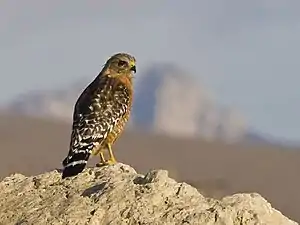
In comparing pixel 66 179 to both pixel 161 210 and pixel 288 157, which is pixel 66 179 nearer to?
pixel 161 210

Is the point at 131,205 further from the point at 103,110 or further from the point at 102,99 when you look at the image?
the point at 102,99

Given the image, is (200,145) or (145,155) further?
(200,145)

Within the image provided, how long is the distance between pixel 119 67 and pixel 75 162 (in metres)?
3.33

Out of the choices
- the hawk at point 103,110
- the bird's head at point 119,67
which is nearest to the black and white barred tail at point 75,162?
the hawk at point 103,110

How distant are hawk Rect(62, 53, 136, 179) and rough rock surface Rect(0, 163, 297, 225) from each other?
2720mm

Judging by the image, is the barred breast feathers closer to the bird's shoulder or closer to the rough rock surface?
the bird's shoulder

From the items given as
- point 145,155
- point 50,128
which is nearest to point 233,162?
point 145,155

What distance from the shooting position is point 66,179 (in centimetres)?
1220

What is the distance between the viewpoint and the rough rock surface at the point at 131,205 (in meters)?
10.9

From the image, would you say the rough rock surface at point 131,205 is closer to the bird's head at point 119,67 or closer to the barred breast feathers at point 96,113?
the barred breast feathers at point 96,113

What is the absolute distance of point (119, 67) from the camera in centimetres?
1683

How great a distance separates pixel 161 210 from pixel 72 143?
14.3 feet

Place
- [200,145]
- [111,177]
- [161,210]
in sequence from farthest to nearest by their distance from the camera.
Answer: [200,145] → [111,177] → [161,210]

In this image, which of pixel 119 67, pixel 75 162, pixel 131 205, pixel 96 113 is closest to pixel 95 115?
pixel 96 113
